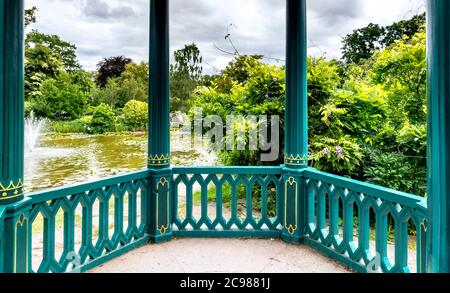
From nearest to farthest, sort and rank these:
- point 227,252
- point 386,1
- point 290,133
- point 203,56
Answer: point 227,252
point 290,133
point 386,1
point 203,56

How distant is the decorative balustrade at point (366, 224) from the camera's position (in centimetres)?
213

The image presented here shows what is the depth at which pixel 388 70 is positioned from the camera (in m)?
4.19

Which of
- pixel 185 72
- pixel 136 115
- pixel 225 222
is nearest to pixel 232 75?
pixel 185 72

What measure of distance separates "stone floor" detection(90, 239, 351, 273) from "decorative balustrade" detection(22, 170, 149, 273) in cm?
15

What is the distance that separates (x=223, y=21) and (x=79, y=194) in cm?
365

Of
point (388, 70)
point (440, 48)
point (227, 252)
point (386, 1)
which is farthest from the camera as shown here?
point (388, 70)

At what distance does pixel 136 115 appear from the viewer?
521 cm

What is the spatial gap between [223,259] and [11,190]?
1945 millimetres

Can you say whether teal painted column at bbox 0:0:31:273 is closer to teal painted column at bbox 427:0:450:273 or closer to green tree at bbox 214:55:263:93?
teal painted column at bbox 427:0:450:273

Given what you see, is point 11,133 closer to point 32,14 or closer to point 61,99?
point 32,14

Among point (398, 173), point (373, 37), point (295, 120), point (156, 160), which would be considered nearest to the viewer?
point (295, 120)
